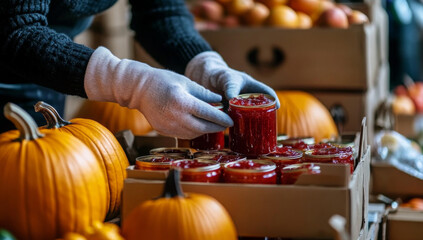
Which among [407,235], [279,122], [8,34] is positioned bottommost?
[407,235]

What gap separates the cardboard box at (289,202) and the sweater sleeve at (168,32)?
87 centimetres

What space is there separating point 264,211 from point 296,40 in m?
1.69

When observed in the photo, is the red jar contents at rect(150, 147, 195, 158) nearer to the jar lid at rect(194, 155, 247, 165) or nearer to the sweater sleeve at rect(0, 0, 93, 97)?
the jar lid at rect(194, 155, 247, 165)

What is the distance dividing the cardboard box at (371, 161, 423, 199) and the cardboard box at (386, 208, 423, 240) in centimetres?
39

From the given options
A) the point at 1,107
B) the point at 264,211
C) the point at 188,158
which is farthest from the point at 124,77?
the point at 1,107

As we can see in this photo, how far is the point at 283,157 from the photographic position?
1.49 meters

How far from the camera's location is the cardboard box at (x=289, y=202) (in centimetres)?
126

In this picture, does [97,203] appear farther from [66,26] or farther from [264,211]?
[66,26]

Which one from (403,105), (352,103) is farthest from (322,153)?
(403,105)

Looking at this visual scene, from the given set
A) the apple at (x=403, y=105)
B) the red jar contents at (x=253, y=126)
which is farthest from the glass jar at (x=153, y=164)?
the apple at (x=403, y=105)

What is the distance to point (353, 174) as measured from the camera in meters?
1.38

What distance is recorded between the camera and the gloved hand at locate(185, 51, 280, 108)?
69.3 inches

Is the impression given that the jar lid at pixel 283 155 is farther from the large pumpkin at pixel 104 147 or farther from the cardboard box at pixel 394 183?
the cardboard box at pixel 394 183

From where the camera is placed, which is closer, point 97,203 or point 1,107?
point 97,203
